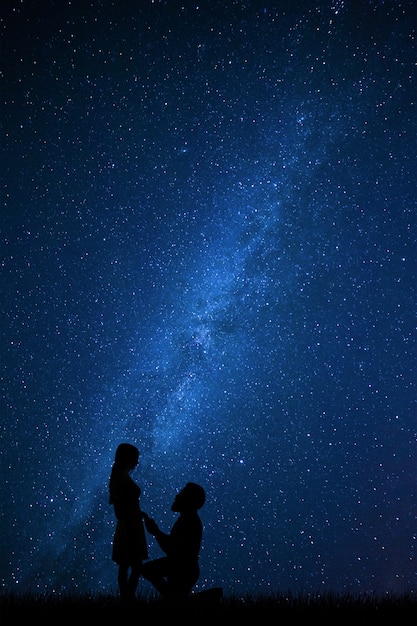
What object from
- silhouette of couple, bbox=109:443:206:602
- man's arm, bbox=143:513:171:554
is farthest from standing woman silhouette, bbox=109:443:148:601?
man's arm, bbox=143:513:171:554

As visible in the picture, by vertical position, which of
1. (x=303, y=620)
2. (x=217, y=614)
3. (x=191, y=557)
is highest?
(x=191, y=557)

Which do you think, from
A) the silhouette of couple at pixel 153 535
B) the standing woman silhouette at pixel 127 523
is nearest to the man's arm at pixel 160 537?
the silhouette of couple at pixel 153 535

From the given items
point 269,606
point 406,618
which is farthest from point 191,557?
point 406,618

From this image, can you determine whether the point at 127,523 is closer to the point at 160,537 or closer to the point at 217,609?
the point at 160,537

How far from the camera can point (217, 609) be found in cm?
468

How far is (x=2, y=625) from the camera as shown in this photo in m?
4.02

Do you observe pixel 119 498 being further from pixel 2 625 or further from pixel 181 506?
pixel 2 625

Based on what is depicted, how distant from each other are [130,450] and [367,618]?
231 centimetres

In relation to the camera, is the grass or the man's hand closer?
the grass

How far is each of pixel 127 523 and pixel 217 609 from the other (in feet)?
3.50

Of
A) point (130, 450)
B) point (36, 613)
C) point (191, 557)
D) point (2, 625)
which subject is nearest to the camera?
point (2, 625)

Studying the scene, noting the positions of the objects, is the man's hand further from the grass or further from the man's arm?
the grass

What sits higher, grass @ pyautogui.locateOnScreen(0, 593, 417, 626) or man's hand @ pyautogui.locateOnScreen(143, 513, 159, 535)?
man's hand @ pyautogui.locateOnScreen(143, 513, 159, 535)

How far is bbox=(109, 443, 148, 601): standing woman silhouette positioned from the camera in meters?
5.24
